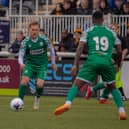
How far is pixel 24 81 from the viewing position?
15.3 meters

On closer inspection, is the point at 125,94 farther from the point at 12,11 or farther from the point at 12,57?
the point at 12,11

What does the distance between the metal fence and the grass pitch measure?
21.8 feet

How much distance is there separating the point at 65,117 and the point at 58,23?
11745 mm

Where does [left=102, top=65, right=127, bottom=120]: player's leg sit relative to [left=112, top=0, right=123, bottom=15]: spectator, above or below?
below

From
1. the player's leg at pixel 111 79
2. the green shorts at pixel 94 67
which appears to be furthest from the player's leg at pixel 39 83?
the green shorts at pixel 94 67

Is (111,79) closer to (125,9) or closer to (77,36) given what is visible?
(77,36)

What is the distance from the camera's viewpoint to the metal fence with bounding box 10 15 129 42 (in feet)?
79.3

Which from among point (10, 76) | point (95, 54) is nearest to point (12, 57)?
point (10, 76)

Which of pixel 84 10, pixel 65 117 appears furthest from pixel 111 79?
pixel 84 10

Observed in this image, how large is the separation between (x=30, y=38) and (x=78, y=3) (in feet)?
31.7

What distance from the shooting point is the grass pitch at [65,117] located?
12.0 metres

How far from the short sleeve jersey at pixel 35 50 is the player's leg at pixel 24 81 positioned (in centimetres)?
20

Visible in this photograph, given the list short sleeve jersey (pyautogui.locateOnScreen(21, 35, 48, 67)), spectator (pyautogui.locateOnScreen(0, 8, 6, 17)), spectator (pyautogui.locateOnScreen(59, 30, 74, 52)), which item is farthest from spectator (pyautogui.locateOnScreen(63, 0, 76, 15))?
short sleeve jersey (pyautogui.locateOnScreen(21, 35, 48, 67))

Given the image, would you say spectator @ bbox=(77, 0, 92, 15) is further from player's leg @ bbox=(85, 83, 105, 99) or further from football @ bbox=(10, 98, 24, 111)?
football @ bbox=(10, 98, 24, 111)
